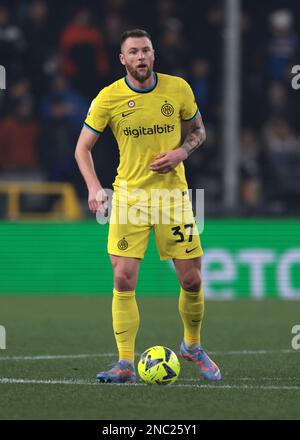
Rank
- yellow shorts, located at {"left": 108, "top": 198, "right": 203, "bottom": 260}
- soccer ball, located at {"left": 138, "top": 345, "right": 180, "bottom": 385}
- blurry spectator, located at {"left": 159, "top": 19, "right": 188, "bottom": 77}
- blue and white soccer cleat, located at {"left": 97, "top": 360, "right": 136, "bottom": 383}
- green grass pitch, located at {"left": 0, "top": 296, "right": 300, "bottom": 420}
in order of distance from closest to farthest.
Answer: green grass pitch, located at {"left": 0, "top": 296, "right": 300, "bottom": 420}
soccer ball, located at {"left": 138, "top": 345, "right": 180, "bottom": 385}
blue and white soccer cleat, located at {"left": 97, "top": 360, "right": 136, "bottom": 383}
yellow shorts, located at {"left": 108, "top": 198, "right": 203, "bottom": 260}
blurry spectator, located at {"left": 159, "top": 19, "right": 188, "bottom": 77}

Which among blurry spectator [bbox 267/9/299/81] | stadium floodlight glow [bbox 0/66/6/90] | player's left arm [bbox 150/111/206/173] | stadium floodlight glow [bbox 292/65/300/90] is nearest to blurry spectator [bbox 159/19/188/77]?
blurry spectator [bbox 267/9/299/81]

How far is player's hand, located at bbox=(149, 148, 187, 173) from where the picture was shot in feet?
24.4

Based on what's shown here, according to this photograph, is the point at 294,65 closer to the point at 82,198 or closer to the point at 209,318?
the point at 82,198

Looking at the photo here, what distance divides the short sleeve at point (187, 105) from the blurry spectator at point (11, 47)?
854 cm

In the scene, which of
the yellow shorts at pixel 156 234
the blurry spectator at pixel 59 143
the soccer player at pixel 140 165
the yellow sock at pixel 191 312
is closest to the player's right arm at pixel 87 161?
the soccer player at pixel 140 165

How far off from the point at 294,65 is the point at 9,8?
154 inches

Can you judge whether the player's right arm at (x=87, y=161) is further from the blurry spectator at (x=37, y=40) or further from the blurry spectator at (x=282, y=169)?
the blurry spectator at (x=37, y=40)

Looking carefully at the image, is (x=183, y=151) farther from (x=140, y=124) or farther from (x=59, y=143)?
(x=59, y=143)

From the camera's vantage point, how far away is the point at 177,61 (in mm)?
16078

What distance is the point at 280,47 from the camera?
16812 mm

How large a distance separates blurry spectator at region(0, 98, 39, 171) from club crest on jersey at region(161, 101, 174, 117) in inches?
320

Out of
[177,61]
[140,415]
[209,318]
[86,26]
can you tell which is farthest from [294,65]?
[140,415]

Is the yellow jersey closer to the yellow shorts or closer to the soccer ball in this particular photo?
the yellow shorts
